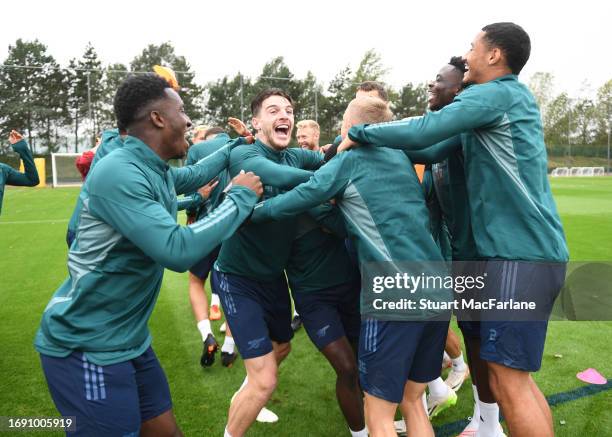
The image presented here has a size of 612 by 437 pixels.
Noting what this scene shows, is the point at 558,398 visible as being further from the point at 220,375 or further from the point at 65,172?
the point at 65,172

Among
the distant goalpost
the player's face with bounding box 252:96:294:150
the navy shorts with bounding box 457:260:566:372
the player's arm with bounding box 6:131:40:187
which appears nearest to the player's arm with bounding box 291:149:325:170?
the player's face with bounding box 252:96:294:150

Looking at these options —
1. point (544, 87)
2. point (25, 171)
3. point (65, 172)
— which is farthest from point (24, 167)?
point (544, 87)

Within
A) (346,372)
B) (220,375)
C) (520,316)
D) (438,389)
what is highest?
(520,316)

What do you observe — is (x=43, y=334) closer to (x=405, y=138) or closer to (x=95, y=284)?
(x=95, y=284)

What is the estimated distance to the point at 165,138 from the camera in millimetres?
2414

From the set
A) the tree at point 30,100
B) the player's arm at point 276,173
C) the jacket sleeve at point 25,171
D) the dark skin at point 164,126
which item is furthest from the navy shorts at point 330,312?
the tree at point 30,100

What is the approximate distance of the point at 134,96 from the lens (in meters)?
2.36

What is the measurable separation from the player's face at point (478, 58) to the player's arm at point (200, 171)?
1601 mm

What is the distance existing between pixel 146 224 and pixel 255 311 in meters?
1.45

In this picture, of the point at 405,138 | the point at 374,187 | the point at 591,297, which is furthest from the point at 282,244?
the point at 591,297

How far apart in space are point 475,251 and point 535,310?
0.54 metres

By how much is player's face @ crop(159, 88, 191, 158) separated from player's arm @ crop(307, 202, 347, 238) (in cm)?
109

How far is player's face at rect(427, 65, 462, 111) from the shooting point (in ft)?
11.5

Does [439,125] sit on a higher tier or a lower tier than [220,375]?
higher
